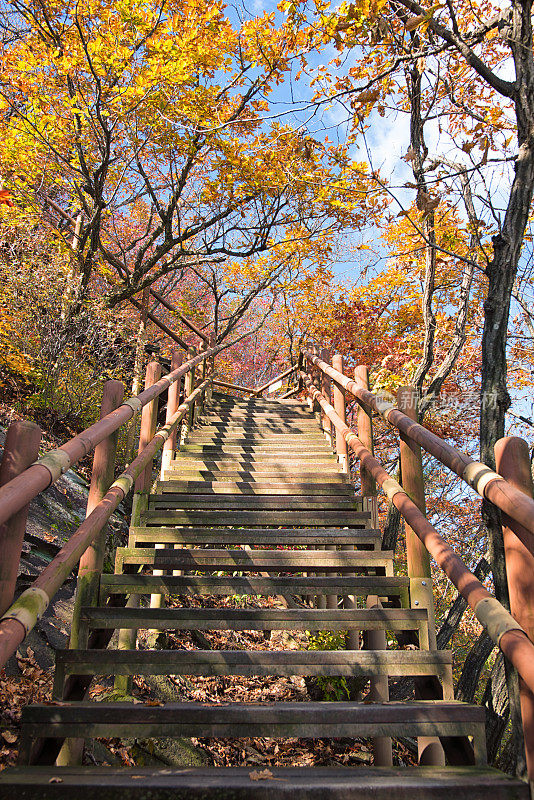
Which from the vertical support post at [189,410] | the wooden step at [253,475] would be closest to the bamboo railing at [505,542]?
the wooden step at [253,475]

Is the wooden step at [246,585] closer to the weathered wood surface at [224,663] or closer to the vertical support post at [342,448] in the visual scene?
the weathered wood surface at [224,663]

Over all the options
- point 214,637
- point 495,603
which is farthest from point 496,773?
point 214,637

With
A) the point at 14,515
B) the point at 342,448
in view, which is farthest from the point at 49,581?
the point at 342,448

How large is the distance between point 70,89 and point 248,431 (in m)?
5.53

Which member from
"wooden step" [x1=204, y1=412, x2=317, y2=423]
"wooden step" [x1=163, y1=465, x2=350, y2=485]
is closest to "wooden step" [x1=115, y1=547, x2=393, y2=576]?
"wooden step" [x1=163, y1=465, x2=350, y2=485]

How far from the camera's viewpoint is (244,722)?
74.6 inches

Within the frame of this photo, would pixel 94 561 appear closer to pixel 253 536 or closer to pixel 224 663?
pixel 224 663

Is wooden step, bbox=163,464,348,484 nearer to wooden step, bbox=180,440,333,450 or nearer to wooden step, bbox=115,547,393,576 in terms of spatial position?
wooden step, bbox=180,440,333,450

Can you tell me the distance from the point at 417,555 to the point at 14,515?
6.66ft

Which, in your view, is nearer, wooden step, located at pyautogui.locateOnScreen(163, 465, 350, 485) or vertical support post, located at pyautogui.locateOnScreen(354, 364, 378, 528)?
vertical support post, located at pyautogui.locateOnScreen(354, 364, 378, 528)

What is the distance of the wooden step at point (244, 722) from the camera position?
6.14ft

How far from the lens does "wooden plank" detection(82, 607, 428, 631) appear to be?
254 cm

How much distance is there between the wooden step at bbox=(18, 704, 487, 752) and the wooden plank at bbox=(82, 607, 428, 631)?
0.55 metres

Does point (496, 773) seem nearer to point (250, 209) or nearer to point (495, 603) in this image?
point (495, 603)
